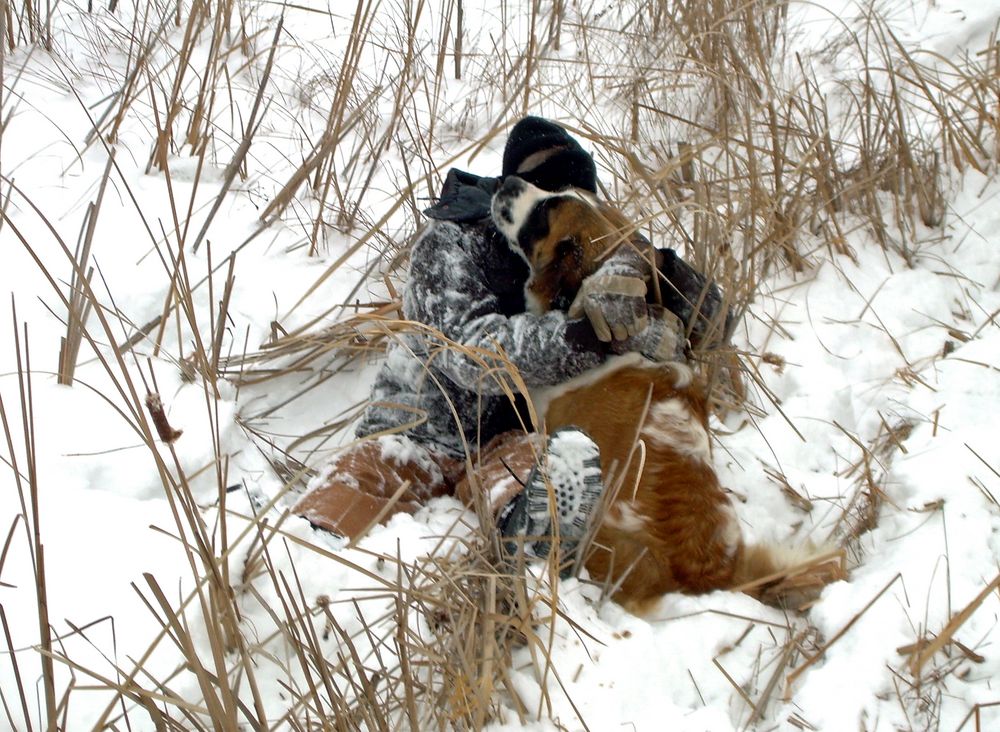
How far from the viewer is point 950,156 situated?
275 centimetres

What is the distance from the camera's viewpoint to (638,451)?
1587 millimetres

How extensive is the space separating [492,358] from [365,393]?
784mm

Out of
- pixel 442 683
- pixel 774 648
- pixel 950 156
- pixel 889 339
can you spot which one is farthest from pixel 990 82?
pixel 442 683

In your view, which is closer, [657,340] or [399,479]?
[657,340]

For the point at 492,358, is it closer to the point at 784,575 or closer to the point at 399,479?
the point at 399,479

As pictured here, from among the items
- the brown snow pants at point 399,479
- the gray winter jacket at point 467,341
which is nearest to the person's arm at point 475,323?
the gray winter jacket at point 467,341

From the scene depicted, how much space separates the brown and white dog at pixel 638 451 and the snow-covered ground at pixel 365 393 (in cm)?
6

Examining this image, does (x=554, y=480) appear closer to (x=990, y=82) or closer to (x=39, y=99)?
(x=990, y=82)

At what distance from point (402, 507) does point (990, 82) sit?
2094 millimetres

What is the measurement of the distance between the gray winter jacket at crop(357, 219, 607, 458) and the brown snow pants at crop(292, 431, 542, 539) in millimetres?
47

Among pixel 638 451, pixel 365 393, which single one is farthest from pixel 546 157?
pixel 365 393

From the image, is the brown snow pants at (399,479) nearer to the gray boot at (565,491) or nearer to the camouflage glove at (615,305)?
the gray boot at (565,491)

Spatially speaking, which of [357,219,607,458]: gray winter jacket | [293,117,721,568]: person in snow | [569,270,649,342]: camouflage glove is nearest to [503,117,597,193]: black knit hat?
[293,117,721,568]: person in snow

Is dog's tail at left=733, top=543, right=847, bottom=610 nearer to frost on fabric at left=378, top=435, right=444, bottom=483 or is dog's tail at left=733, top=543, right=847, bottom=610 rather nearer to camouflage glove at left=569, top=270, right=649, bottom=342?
camouflage glove at left=569, top=270, right=649, bottom=342
